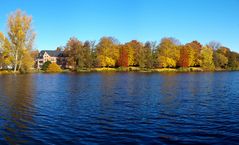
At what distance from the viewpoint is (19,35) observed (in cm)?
8888

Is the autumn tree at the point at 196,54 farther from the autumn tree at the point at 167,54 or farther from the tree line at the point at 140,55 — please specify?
the autumn tree at the point at 167,54

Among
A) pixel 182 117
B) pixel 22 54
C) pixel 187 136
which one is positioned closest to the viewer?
pixel 187 136

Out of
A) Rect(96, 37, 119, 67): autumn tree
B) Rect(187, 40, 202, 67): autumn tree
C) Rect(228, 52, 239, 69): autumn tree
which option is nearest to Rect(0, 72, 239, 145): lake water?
Rect(96, 37, 119, 67): autumn tree

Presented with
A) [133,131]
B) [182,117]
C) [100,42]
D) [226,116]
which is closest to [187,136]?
[133,131]

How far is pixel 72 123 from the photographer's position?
722 inches

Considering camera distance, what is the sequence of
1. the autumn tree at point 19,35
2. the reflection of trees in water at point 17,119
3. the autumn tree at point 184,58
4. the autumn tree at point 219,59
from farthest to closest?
the autumn tree at point 219,59, the autumn tree at point 184,58, the autumn tree at point 19,35, the reflection of trees in water at point 17,119

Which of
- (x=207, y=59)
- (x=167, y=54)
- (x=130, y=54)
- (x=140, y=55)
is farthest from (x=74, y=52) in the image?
(x=207, y=59)

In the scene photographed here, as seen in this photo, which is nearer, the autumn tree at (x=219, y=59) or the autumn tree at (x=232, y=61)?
the autumn tree at (x=219, y=59)

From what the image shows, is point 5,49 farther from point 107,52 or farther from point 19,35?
point 107,52

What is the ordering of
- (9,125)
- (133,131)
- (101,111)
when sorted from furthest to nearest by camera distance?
(101,111), (9,125), (133,131)

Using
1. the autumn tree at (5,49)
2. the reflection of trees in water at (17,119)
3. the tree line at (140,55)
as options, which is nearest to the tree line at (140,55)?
the tree line at (140,55)

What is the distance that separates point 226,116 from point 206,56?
381 feet

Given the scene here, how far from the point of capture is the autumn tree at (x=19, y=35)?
89.1 m

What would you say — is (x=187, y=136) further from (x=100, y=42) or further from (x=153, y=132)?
(x=100, y=42)
